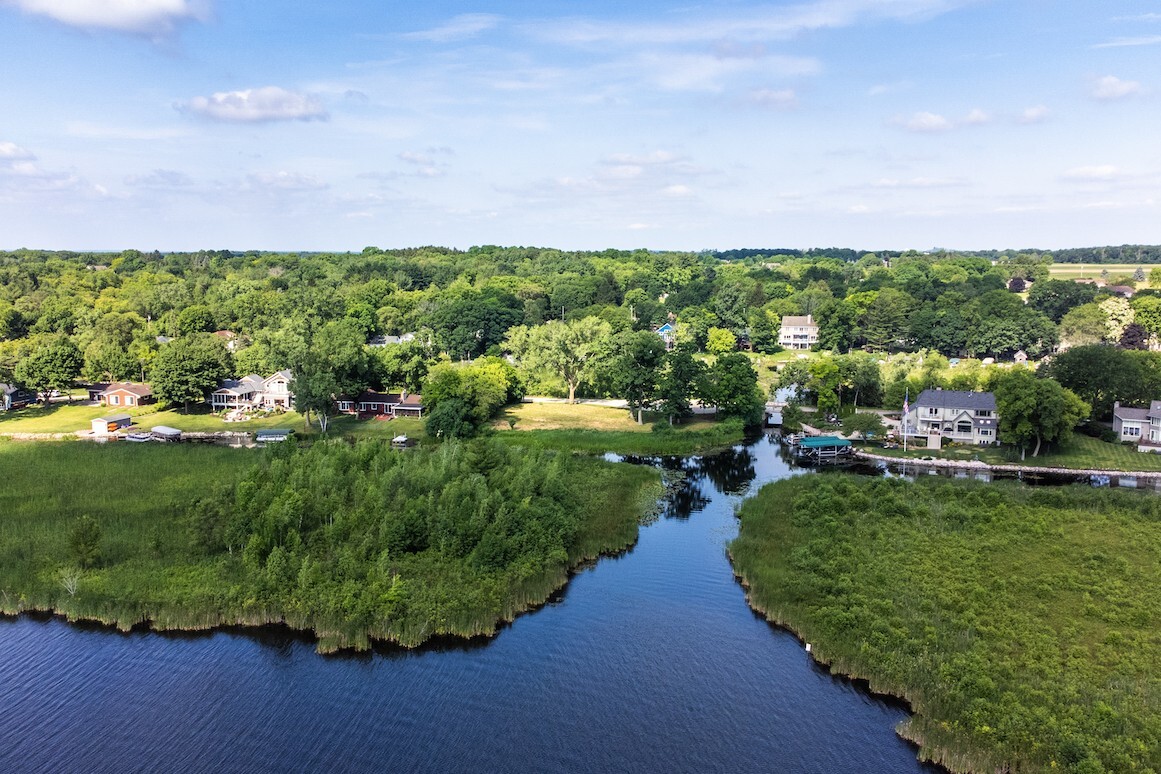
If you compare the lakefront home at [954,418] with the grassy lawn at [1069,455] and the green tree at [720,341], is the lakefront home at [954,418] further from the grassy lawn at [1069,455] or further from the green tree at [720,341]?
the green tree at [720,341]

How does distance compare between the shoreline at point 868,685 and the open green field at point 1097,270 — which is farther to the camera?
the open green field at point 1097,270

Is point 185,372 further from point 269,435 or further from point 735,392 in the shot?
point 735,392

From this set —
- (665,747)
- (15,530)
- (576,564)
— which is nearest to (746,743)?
(665,747)

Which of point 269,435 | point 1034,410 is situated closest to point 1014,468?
point 1034,410

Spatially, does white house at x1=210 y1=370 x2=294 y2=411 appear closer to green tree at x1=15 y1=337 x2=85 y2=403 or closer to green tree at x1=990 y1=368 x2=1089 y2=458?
green tree at x1=15 y1=337 x2=85 y2=403

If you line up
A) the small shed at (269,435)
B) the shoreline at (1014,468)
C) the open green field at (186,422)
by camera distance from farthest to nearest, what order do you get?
the open green field at (186,422) → the small shed at (269,435) → the shoreline at (1014,468)

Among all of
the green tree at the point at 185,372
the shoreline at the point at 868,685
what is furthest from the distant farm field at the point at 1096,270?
the shoreline at the point at 868,685

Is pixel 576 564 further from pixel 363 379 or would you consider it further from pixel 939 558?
A: pixel 363 379

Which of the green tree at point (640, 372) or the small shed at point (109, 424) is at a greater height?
the green tree at point (640, 372)
